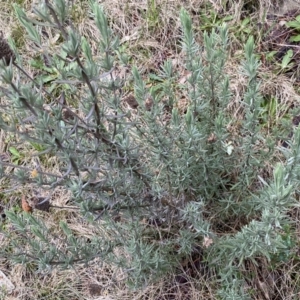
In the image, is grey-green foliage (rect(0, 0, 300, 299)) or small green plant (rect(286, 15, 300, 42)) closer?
grey-green foliage (rect(0, 0, 300, 299))

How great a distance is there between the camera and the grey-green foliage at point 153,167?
1346 mm

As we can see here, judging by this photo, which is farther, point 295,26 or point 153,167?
point 295,26

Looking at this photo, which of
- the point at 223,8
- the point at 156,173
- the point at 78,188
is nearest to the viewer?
the point at 78,188

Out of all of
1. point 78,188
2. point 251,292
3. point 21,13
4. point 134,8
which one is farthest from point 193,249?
point 134,8

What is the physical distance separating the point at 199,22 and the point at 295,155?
5.17 ft

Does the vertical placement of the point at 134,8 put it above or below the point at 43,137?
below

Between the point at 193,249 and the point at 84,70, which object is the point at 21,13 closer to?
the point at 84,70

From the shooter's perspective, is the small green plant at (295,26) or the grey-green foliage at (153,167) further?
the small green plant at (295,26)

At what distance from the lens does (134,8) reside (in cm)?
290

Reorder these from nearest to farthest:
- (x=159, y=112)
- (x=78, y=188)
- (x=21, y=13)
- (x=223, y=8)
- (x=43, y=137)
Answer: (x=21, y=13)
(x=43, y=137)
(x=78, y=188)
(x=159, y=112)
(x=223, y=8)

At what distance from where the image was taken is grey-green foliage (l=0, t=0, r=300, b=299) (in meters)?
1.35

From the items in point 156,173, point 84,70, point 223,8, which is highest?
point 84,70

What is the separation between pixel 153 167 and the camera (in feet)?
6.53

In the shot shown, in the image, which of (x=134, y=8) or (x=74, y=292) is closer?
(x=74, y=292)
